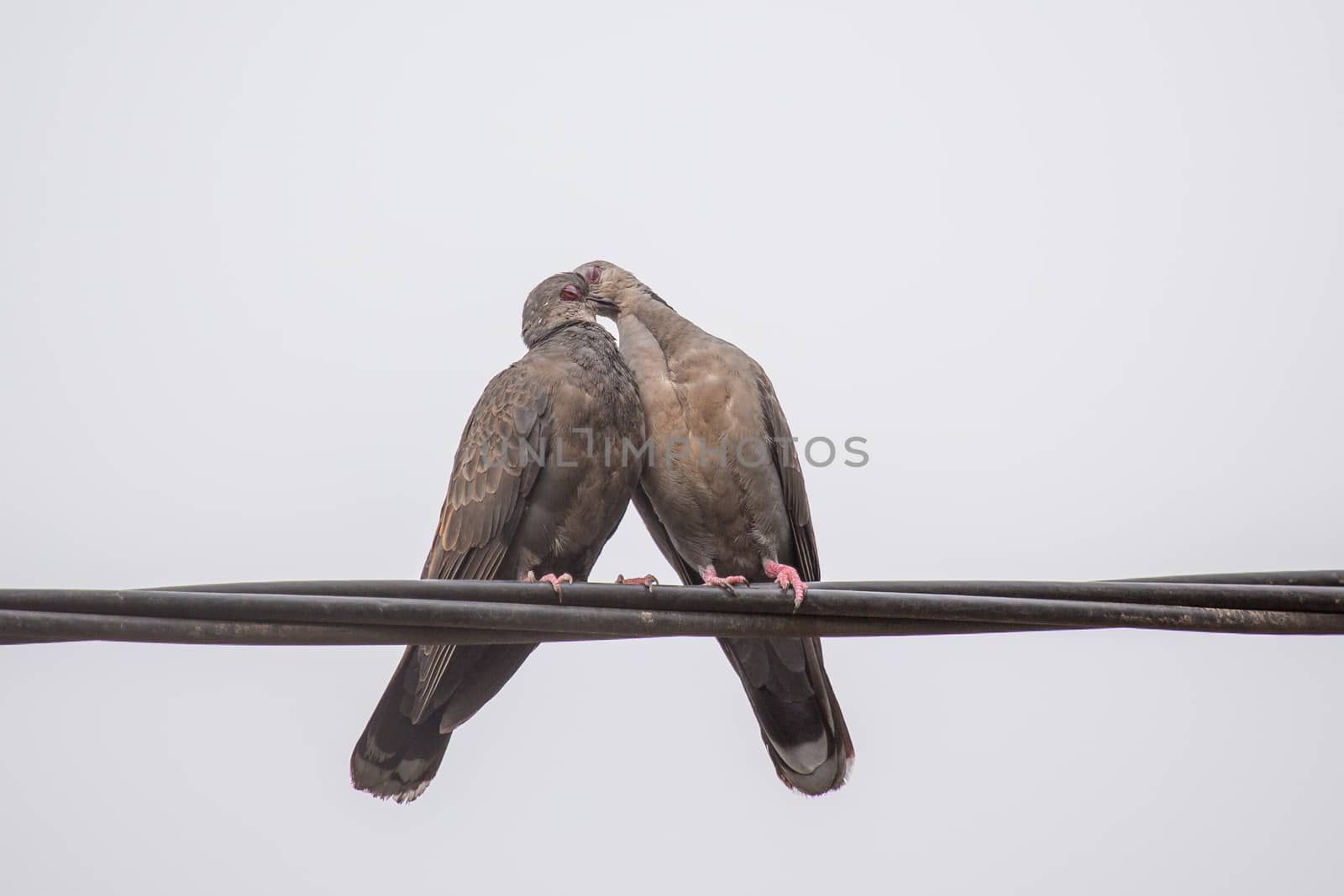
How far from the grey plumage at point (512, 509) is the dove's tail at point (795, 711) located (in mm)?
733

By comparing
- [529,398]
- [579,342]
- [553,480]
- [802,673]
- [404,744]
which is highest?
[579,342]

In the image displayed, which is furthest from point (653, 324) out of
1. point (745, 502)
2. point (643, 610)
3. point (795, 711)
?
point (643, 610)

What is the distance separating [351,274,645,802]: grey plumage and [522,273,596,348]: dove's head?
18.3 inches

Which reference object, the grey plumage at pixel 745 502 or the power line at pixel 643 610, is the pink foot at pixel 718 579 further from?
the power line at pixel 643 610

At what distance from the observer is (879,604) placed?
261 cm

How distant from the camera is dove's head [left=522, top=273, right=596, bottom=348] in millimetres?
5168

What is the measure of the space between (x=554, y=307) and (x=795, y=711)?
190cm

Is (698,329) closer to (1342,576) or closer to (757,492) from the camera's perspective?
(757,492)

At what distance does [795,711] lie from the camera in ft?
15.7

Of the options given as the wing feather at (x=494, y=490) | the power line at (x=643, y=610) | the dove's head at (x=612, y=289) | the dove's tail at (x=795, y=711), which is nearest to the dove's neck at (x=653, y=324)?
the dove's head at (x=612, y=289)

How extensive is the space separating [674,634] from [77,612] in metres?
1.16

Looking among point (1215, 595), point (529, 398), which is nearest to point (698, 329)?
point (529, 398)

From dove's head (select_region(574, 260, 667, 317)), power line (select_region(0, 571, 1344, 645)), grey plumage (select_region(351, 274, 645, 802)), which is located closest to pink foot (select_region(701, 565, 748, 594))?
grey plumage (select_region(351, 274, 645, 802))

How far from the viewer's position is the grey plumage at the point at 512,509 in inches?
167
